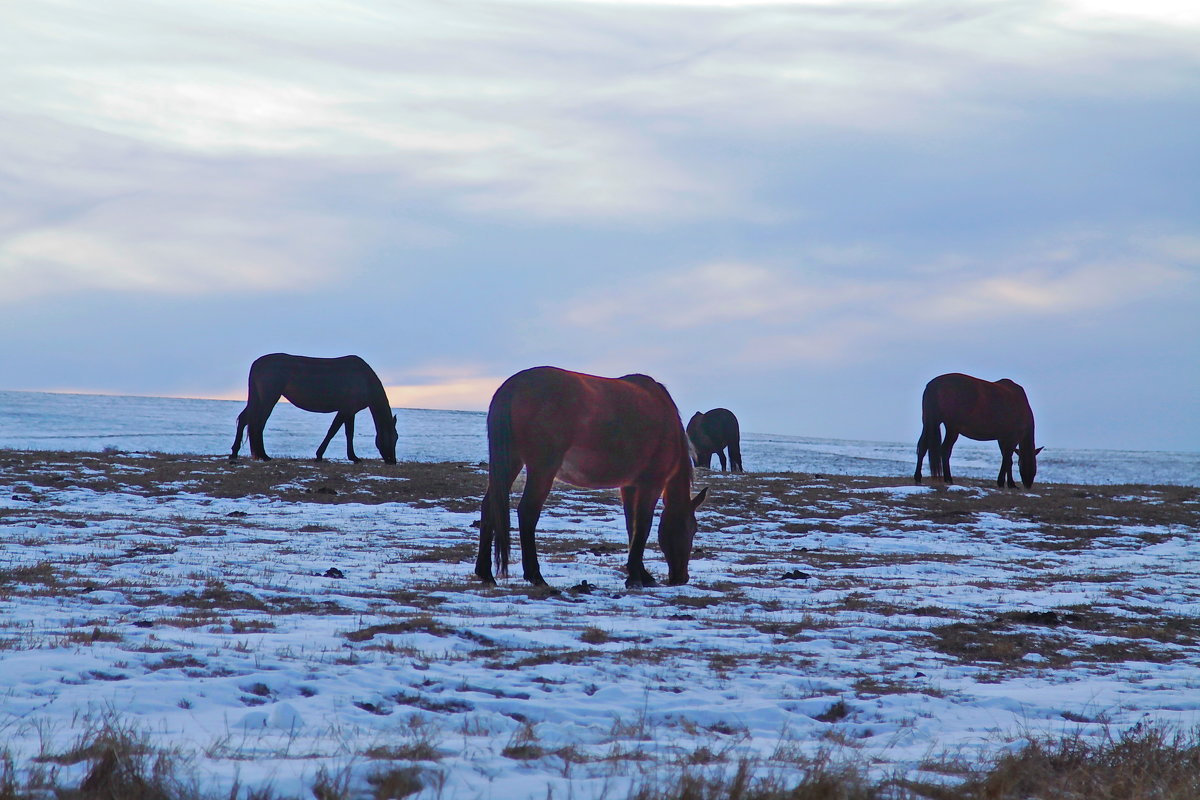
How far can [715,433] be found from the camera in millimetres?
36062

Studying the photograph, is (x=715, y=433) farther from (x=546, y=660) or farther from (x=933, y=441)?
(x=546, y=660)

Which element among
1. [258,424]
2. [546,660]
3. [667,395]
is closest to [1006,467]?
[667,395]

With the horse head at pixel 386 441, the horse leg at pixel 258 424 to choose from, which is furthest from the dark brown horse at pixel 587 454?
the horse leg at pixel 258 424

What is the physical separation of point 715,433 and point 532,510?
26.6 metres

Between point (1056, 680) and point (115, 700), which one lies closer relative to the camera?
point (115, 700)

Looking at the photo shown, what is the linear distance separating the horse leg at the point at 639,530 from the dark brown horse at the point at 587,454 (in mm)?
11

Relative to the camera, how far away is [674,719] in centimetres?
502

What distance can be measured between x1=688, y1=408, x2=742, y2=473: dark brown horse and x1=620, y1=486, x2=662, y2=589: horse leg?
80.9ft

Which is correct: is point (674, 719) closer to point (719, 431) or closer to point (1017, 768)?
point (1017, 768)

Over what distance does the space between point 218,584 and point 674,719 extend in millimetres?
5364

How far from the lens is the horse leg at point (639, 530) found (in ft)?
33.6

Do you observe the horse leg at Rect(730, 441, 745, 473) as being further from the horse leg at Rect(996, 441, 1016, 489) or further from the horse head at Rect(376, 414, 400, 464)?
the horse head at Rect(376, 414, 400, 464)

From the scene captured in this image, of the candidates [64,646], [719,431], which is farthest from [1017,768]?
[719,431]

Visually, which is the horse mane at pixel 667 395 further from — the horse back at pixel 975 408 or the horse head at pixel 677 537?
the horse back at pixel 975 408
